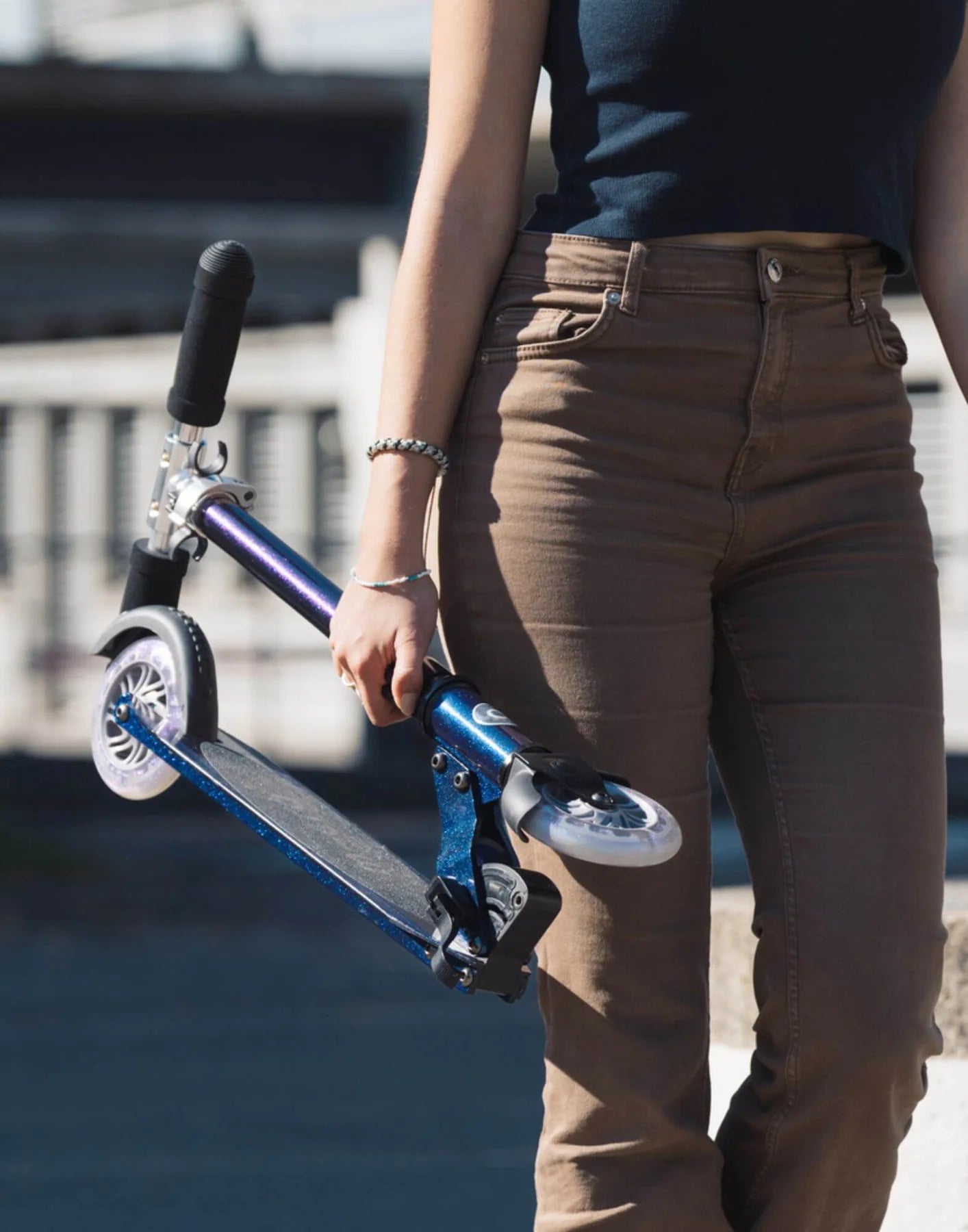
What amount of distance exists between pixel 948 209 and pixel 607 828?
0.82 metres

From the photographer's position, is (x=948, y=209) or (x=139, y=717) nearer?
(x=948, y=209)

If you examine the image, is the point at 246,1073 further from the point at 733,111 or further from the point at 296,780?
the point at 733,111

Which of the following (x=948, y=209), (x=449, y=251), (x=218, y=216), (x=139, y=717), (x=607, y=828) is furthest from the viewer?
(x=218, y=216)

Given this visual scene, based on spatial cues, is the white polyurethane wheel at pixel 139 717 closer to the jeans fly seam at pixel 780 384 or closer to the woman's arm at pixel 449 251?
the woman's arm at pixel 449 251

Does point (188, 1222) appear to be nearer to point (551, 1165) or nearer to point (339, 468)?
point (551, 1165)

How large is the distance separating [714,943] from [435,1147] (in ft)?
8.26

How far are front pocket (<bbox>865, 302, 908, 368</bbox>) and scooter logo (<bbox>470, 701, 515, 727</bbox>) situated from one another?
20.0 inches

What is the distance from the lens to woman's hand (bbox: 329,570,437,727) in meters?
1.73

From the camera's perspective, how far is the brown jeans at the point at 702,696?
1695mm

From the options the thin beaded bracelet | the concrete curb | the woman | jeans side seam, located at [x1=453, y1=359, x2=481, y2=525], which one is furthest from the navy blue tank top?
the concrete curb

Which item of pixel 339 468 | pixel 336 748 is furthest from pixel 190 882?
pixel 339 468

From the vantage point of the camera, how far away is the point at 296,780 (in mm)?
2020

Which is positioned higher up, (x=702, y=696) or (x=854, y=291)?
(x=854, y=291)

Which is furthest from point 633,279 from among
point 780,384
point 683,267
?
point 780,384
